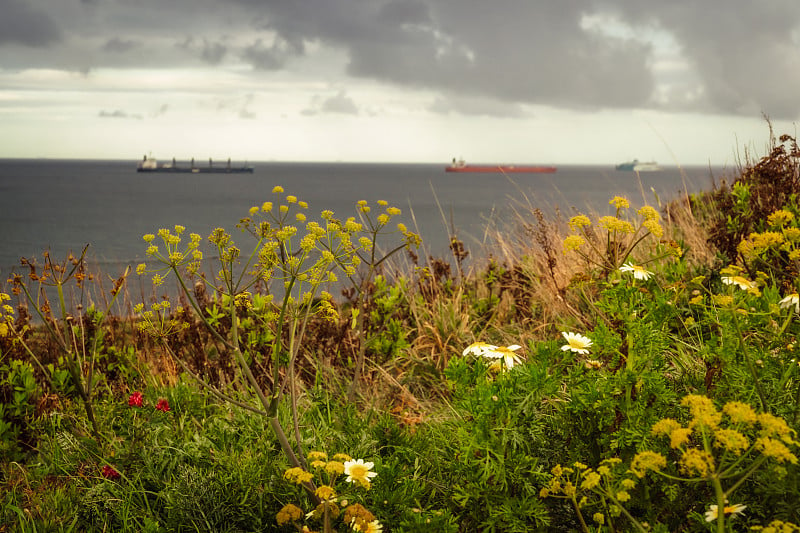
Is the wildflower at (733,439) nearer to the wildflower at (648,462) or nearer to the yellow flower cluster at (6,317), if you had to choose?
the wildflower at (648,462)

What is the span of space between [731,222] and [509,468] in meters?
3.44

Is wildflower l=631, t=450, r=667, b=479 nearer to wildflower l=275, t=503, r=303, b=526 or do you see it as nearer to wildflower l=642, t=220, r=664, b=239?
wildflower l=275, t=503, r=303, b=526

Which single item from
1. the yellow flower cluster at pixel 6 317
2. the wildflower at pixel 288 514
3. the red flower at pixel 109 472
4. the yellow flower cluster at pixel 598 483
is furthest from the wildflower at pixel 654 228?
the yellow flower cluster at pixel 6 317

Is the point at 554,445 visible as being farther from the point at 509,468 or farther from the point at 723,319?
the point at 723,319

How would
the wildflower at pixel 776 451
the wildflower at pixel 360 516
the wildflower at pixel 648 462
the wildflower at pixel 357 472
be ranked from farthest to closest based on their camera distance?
the wildflower at pixel 357 472, the wildflower at pixel 360 516, the wildflower at pixel 648 462, the wildflower at pixel 776 451

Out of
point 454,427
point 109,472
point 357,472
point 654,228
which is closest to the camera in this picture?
point 357,472

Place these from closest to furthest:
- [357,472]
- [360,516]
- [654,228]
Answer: [360,516], [357,472], [654,228]

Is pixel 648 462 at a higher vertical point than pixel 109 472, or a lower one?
higher

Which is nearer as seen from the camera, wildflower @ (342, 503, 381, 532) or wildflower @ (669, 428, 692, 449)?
wildflower @ (669, 428, 692, 449)

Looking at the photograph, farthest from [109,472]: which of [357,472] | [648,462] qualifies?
[648,462]

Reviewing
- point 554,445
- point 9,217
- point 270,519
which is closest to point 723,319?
point 554,445

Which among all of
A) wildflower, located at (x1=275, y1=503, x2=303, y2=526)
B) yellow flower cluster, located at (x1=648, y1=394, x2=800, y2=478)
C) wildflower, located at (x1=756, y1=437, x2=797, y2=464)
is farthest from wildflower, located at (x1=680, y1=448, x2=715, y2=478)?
wildflower, located at (x1=275, y1=503, x2=303, y2=526)

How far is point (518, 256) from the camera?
7246 mm

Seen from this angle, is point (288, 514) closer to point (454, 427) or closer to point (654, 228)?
point (454, 427)
